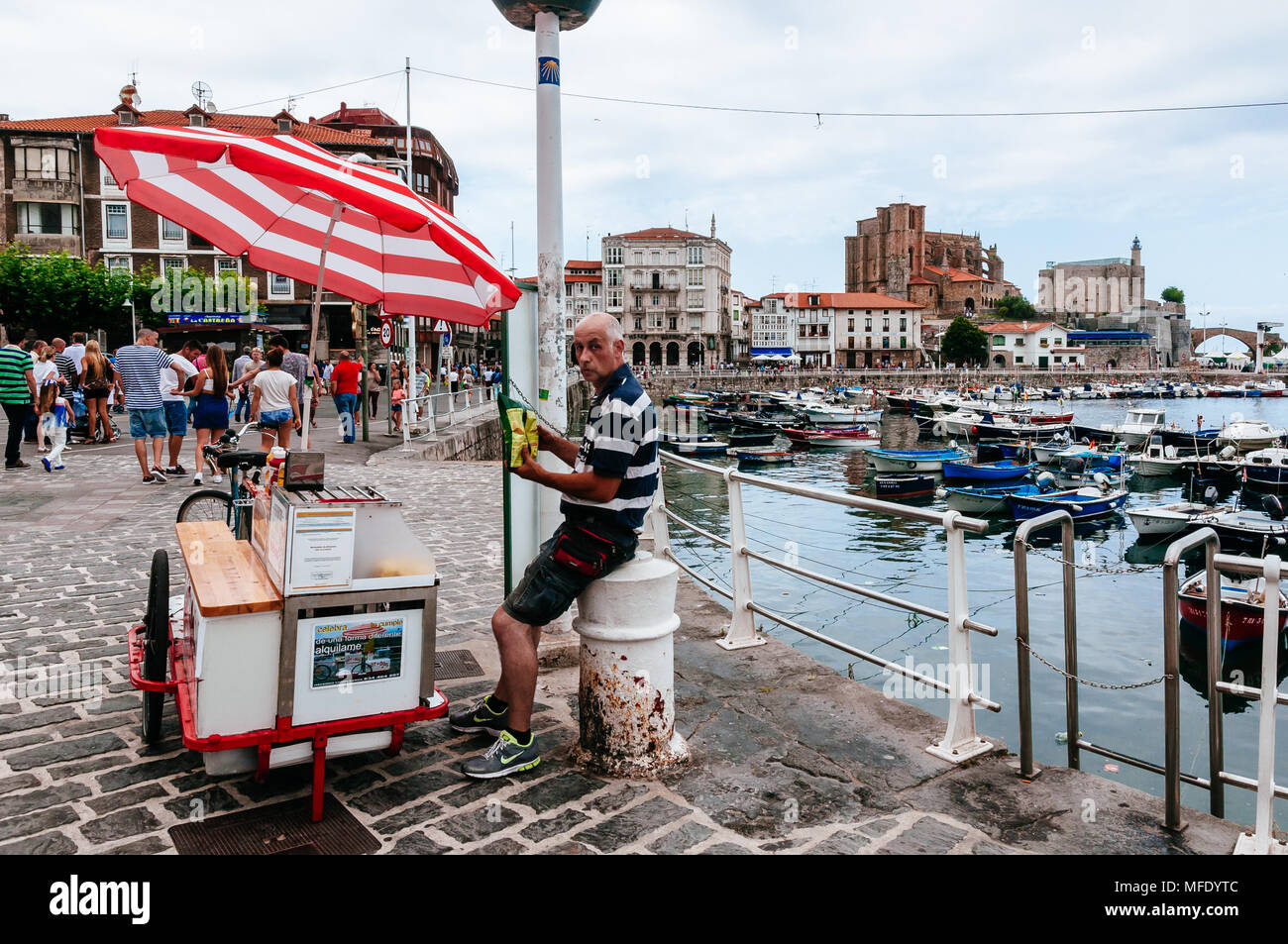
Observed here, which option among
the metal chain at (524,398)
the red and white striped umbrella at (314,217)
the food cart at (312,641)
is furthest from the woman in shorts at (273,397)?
the food cart at (312,641)

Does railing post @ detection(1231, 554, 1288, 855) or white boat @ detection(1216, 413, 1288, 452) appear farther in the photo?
white boat @ detection(1216, 413, 1288, 452)

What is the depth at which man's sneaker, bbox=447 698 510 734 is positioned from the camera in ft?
13.9

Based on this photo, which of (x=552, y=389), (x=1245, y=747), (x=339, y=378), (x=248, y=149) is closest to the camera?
(x=248, y=149)

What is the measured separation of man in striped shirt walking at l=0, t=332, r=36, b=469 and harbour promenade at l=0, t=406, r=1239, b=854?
27.9ft

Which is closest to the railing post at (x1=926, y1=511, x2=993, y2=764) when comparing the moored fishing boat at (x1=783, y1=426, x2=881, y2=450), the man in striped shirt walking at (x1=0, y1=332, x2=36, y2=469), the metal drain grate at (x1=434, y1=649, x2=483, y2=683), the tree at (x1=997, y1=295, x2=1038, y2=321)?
the metal drain grate at (x1=434, y1=649, x2=483, y2=683)

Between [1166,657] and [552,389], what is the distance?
10.7 feet

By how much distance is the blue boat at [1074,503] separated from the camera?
26969mm

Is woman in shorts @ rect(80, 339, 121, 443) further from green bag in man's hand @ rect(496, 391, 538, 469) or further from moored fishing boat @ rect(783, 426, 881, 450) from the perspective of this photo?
moored fishing boat @ rect(783, 426, 881, 450)

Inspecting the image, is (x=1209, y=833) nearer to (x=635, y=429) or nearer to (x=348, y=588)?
(x=635, y=429)

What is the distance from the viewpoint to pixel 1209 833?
3.54 meters

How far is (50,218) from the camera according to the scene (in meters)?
46.7

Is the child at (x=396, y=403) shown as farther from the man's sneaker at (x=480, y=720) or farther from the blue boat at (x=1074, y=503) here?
the man's sneaker at (x=480, y=720)

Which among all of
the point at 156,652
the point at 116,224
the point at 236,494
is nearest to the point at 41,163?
the point at 116,224
